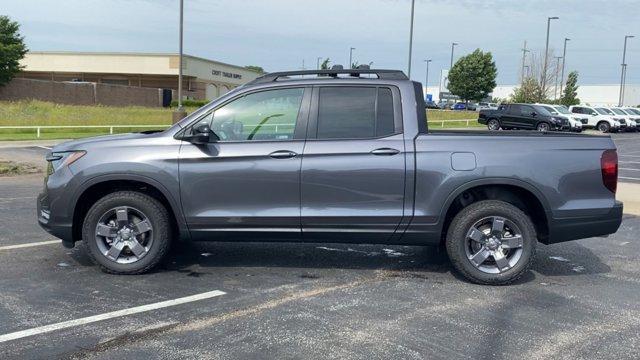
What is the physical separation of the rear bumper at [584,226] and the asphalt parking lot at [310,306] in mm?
477

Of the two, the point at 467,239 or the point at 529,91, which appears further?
the point at 529,91

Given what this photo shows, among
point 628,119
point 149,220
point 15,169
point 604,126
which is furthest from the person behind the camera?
point 628,119

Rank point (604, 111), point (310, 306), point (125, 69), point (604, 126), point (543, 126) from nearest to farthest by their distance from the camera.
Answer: point (310, 306) < point (543, 126) < point (604, 126) < point (604, 111) < point (125, 69)

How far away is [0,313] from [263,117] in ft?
8.52

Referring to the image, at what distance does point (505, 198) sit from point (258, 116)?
92.9 inches

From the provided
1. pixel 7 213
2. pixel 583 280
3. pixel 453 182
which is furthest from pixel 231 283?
pixel 7 213

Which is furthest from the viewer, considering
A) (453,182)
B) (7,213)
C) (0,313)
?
(7,213)

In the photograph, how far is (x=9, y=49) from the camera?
49.5 meters

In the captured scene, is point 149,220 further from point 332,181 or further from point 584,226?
point 584,226

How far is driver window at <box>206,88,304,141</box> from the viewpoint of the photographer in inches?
Result: 210

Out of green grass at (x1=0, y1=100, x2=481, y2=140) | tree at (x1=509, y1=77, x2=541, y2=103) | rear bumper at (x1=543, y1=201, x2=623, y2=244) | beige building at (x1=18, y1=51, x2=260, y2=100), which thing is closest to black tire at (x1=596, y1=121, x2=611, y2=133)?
green grass at (x1=0, y1=100, x2=481, y2=140)

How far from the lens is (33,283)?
5160 mm

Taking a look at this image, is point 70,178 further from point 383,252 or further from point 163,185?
point 383,252

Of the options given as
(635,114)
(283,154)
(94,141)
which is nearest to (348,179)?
(283,154)
